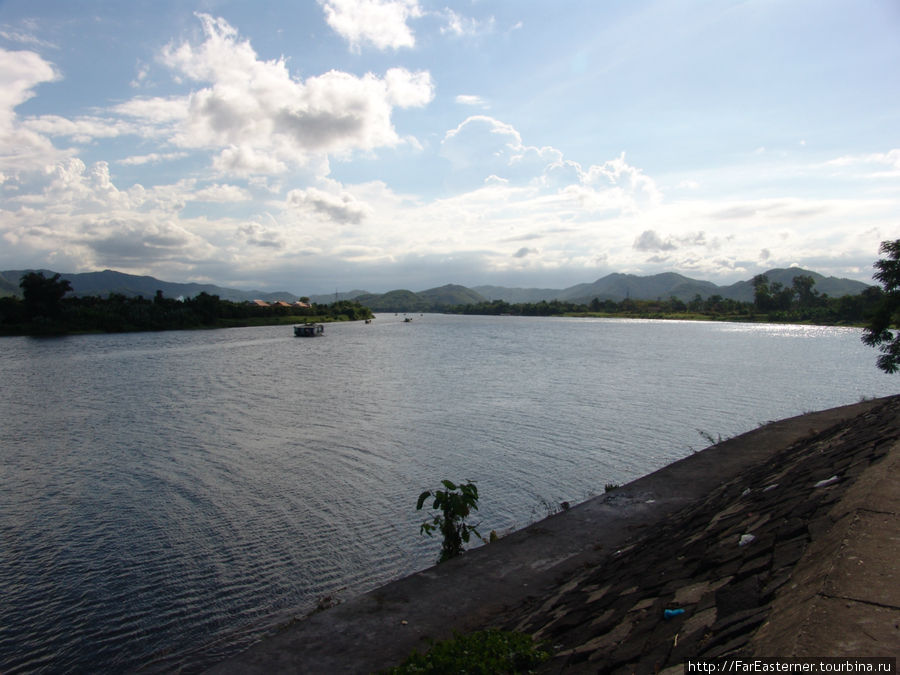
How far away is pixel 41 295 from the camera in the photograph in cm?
12062

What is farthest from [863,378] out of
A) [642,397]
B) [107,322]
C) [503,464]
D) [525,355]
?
[107,322]

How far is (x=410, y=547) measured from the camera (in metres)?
14.6

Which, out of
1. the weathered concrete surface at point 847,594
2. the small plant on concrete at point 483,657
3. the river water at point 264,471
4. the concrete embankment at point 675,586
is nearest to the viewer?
the weathered concrete surface at point 847,594

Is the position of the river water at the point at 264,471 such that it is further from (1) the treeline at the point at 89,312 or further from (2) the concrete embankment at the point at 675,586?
(1) the treeline at the point at 89,312

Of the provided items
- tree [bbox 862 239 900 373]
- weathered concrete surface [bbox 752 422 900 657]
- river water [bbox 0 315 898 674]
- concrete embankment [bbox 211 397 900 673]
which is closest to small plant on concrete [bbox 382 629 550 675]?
concrete embankment [bbox 211 397 900 673]

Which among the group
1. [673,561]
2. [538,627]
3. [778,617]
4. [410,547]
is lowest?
[410,547]

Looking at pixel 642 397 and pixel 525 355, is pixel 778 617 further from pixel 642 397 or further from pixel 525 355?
pixel 525 355

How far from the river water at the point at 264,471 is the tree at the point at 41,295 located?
272 ft

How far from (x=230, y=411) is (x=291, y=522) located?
70.6ft

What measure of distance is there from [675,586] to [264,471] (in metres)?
19.1

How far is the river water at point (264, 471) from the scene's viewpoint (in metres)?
11.7

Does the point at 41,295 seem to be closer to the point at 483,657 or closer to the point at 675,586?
the point at 483,657

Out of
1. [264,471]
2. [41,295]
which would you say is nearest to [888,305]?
[264,471]

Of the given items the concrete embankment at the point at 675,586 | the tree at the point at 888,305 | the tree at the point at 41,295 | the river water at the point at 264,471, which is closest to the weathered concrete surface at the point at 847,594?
the concrete embankment at the point at 675,586
